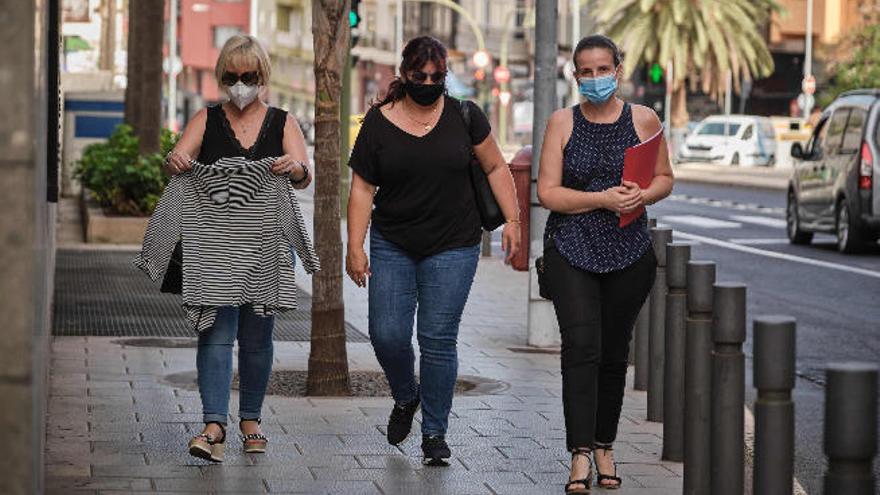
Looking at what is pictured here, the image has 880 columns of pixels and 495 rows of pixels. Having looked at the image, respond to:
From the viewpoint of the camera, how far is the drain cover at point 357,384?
10602 mm

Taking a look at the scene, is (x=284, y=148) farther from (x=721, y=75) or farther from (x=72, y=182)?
(x=721, y=75)

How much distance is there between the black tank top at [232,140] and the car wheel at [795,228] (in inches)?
706

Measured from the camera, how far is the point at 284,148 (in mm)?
8641

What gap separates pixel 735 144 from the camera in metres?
63.9

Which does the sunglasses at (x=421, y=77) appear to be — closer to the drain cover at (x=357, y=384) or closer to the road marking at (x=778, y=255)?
the drain cover at (x=357, y=384)

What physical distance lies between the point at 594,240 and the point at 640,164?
0.33 m

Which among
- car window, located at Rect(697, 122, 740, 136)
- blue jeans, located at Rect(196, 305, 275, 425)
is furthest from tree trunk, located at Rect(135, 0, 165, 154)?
car window, located at Rect(697, 122, 740, 136)

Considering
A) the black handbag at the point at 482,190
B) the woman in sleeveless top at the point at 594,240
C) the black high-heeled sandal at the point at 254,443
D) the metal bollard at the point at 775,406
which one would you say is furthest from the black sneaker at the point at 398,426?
the metal bollard at the point at 775,406

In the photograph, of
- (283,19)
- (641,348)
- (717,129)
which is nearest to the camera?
(641,348)

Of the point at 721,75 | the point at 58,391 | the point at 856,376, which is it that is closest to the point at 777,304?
the point at 58,391

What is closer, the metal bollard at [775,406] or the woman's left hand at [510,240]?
the metal bollard at [775,406]

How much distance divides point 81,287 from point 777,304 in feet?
18.4

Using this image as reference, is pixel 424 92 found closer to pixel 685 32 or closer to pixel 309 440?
pixel 309 440

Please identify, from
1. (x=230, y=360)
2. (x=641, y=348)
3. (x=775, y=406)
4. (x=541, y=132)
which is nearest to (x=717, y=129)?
(x=541, y=132)
